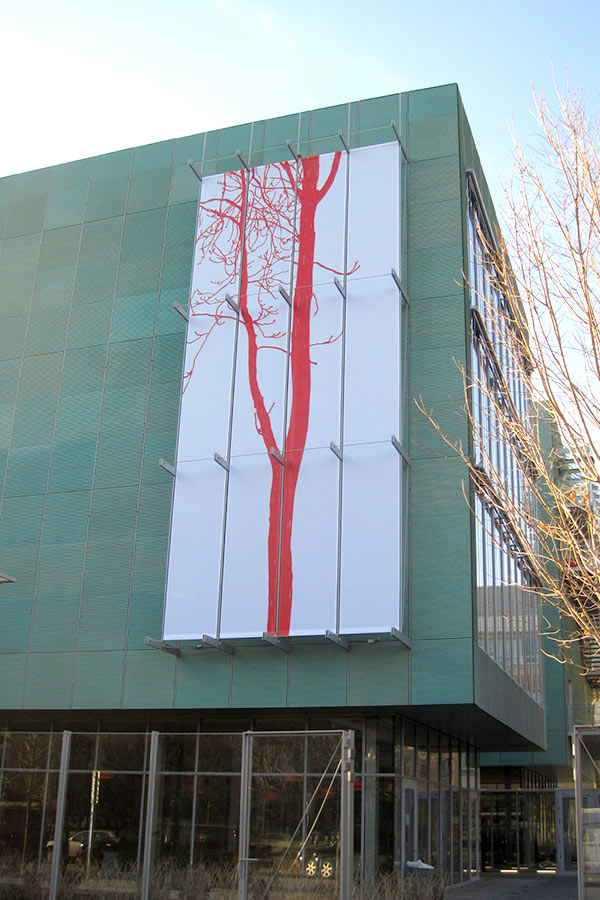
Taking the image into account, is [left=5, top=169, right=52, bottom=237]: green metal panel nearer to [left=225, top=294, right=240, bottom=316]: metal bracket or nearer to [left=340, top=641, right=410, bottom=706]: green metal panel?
[left=225, top=294, right=240, bottom=316]: metal bracket

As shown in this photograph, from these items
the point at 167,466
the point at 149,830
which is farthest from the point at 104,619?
the point at 149,830

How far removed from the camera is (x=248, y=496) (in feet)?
70.7

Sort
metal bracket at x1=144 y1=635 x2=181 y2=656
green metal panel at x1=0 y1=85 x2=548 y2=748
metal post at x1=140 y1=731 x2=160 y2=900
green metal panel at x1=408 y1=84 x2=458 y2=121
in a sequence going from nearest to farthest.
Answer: metal post at x1=140 y1=731 x2=160 y2=900 → green metal panel at x1=0 y1=85 x2=548 y2=748 → metal bracket at x1=144 y1=635 x2=181 y2=656 → green metal panel at x1=408 y1=84 x2=458 y2=121

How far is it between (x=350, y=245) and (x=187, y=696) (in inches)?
429

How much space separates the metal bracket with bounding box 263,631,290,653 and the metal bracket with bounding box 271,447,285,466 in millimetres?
3714

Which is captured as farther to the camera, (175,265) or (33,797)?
(175,265)

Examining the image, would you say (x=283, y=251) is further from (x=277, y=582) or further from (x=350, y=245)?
(x=277, y=582)

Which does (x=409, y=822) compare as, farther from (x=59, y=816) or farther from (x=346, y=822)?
(x=346, y=822)

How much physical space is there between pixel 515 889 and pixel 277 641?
1251 cm

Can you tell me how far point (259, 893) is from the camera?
14352mm

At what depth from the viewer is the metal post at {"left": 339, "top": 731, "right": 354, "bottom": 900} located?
13.5 m

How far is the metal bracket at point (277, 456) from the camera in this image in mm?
21234

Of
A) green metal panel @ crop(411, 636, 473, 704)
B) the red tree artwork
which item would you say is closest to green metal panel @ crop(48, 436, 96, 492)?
the red tree artwork

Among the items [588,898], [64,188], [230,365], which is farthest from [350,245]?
[588,898]
